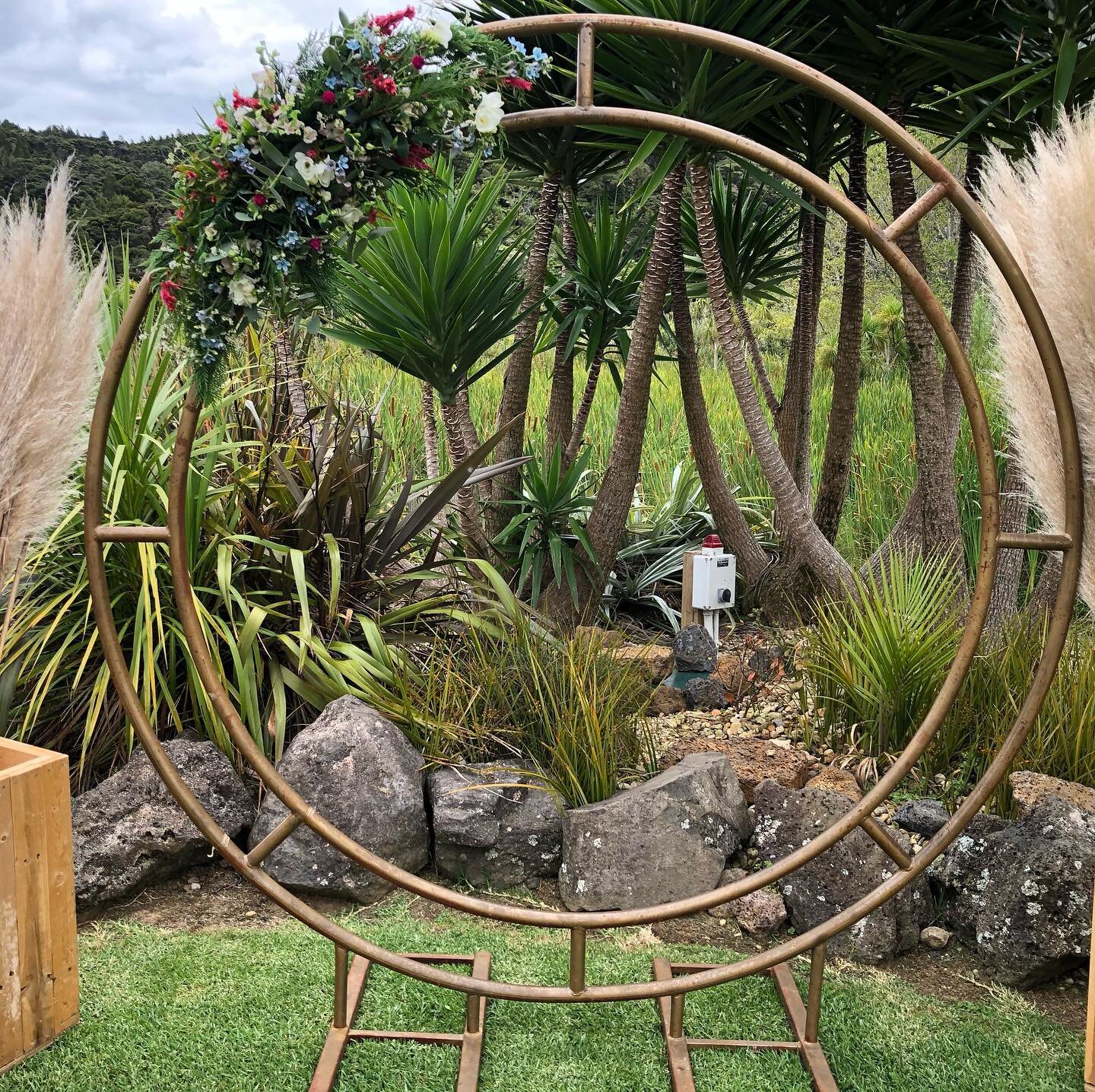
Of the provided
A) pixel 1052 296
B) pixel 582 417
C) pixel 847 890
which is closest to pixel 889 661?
pixel 847 890

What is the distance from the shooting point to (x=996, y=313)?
2.10 metres

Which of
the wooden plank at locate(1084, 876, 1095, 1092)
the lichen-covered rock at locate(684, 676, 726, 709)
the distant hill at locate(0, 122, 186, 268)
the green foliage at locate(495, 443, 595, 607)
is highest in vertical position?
the distant hill at locate(0, 122, 186, 268)

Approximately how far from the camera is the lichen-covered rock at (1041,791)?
256 cm

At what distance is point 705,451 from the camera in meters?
4.20

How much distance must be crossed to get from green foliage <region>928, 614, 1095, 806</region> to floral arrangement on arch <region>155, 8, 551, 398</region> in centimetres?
208

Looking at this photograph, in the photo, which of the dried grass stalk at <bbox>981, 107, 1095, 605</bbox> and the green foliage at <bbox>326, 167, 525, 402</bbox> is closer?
the dried grass stalk at <bbox>981, 107, 1095, 605</bbox>

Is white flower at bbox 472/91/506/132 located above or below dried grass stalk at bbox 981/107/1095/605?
above

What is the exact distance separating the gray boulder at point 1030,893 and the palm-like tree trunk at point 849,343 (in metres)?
2.11

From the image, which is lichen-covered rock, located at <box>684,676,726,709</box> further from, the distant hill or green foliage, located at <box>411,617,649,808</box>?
the distant hill

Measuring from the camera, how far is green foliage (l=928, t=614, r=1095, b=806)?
8.96ft

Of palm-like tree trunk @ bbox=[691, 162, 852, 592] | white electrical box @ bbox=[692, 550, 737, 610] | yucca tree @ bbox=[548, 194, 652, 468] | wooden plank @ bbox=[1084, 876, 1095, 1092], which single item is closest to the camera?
wooden plank @ bbox=[1084, 876, 1095, 1092]

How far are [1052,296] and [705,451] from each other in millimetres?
2320

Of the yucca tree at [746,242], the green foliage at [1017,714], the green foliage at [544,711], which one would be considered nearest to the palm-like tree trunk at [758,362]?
the yucca tree at [746,242]

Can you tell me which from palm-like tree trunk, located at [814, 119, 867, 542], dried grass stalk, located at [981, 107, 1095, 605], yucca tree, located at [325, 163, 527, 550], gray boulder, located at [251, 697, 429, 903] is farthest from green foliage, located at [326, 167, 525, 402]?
dried grass stalk, located at [981, 107, 1095, 605]
